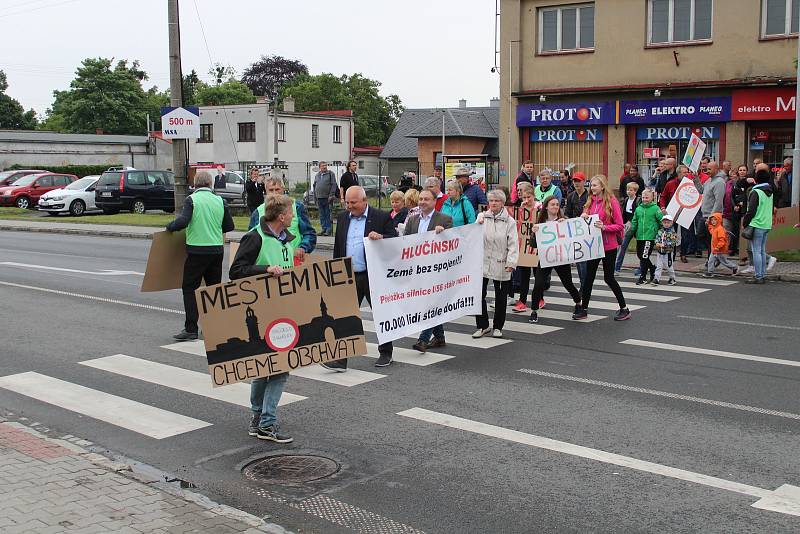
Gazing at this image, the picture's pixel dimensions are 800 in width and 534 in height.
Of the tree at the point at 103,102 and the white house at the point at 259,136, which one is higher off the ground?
the tree at the point at 103,102

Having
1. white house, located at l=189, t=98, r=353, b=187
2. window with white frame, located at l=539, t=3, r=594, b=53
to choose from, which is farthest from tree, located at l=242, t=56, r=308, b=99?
window with white frame, located at l=539, t=3, r=594, b=53

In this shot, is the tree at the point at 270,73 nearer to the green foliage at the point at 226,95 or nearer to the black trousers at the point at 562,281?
the green foliage at the point at 226,95

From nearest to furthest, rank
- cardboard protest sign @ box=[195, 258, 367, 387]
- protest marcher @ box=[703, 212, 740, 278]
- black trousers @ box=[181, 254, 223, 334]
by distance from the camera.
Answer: cardboard protest sign @ box=[195, 258, 367, 387], black trousers @ box=[181, 254, 223, 334], protest marcher @ box=[703, 212, 740, 278]

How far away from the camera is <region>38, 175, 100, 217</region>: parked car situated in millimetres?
38250

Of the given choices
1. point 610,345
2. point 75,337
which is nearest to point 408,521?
point 610,345

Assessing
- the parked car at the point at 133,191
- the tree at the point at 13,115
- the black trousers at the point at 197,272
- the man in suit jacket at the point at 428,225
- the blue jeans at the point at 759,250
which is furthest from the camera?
the tree at the point at 13,115

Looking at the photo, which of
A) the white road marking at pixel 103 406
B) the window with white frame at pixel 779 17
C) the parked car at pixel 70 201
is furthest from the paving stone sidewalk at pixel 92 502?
the parked car at pixel 70 201

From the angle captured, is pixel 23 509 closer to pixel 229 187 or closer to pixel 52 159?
pixel 229 187

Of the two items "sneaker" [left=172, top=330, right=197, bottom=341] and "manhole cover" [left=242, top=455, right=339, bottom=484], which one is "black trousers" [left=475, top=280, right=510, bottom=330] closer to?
"sneaker" [left=172, top=330, right=197, bottom=341]

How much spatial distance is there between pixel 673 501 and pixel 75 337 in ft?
26.7

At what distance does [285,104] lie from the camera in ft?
243

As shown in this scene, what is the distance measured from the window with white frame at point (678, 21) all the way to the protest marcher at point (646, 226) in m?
13.3

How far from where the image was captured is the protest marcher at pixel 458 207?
12500mm

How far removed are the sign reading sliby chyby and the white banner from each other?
1800 centimetres
